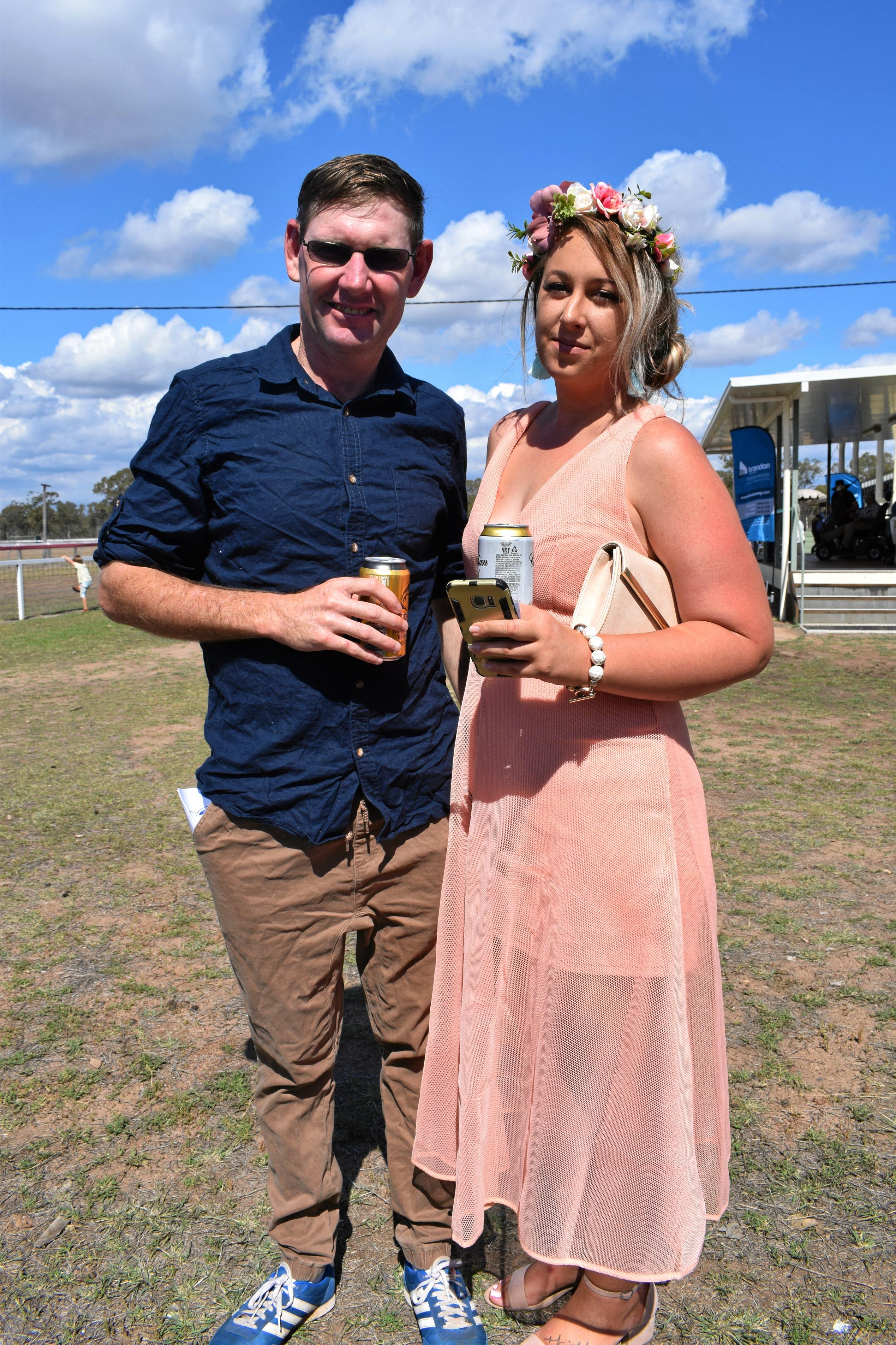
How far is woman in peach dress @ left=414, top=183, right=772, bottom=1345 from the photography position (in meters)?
1.73

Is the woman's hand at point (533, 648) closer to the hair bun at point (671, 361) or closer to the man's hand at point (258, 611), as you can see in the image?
the man's hand at point (258, 611)

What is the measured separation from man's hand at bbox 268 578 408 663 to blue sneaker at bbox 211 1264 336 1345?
1.44m

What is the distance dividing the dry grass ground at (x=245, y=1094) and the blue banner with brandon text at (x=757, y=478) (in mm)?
8412

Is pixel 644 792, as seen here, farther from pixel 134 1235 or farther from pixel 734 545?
pixel 134 1235

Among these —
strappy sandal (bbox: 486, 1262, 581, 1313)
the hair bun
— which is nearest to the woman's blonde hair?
the hair bun

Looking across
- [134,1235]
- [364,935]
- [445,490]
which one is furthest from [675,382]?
[134,1235]

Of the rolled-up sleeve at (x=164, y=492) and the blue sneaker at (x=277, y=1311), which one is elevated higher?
the rolled-up sleeve at (x=164, y=492)

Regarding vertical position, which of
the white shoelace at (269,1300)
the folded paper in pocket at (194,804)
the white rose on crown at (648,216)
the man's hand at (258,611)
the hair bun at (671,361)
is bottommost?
the white shoelace at (269,1300)

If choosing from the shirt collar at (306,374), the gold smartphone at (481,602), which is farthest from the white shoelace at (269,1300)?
the shirt collar at (306,374)

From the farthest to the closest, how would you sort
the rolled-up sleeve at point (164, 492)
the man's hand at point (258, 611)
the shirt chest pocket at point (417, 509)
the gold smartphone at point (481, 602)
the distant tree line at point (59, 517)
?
the distant tree line at point (59, 517), the shirt chest pocket at point (417, 509), the rolled-up sleeve at point (164, 492), the man's hand at point (258, 611), the gold smartphone at point (481, 602)

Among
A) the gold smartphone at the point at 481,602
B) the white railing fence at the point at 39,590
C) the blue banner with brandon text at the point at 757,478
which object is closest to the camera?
the gold smartphone at the point at 481,602

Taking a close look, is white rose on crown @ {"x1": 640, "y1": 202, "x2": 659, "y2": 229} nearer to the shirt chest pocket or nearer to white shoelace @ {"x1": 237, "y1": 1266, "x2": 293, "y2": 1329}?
the shirt chest pocket

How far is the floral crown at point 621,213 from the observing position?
1773mm

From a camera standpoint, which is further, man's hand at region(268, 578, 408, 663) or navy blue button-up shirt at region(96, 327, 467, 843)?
navy blue button-up shirt at region(96, 327, 467, 843)
